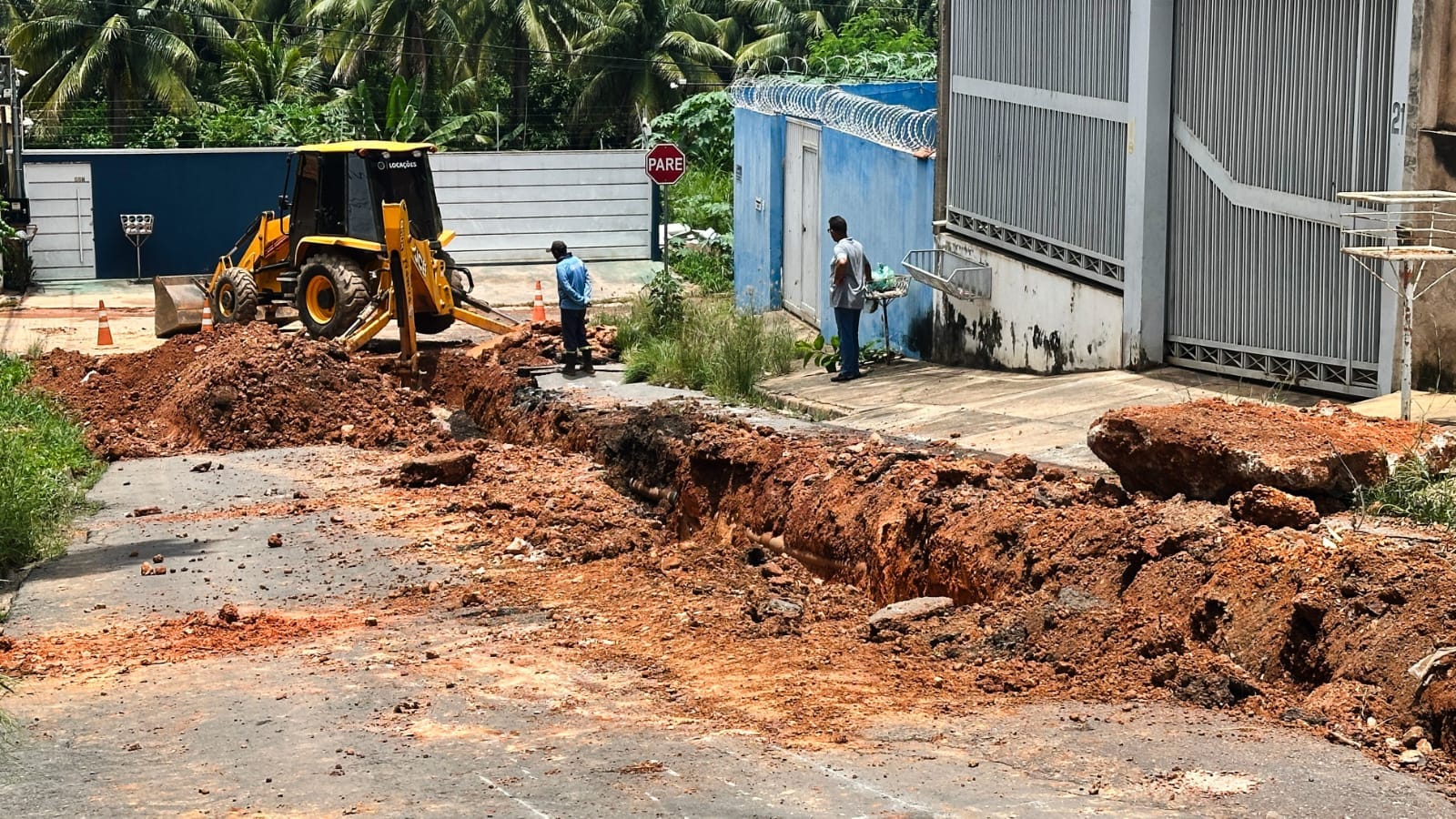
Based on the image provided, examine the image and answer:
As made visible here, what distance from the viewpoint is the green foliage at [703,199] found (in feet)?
110

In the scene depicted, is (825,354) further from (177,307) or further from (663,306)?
(177,307)

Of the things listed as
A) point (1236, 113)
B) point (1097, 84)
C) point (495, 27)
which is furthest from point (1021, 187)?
point (495, 27)

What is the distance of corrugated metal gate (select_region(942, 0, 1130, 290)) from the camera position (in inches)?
610

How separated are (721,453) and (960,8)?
8207 millimetres

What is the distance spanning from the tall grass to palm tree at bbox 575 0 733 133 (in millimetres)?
25503

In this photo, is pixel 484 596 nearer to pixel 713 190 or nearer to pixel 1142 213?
pixel 1142 213

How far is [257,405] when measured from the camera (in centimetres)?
1717

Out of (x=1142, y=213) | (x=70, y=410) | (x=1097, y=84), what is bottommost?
(x=70, y=410)

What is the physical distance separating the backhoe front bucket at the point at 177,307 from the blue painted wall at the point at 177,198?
7653 millimetres

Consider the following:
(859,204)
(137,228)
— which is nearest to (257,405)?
(859,204)

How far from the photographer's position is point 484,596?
10711mm

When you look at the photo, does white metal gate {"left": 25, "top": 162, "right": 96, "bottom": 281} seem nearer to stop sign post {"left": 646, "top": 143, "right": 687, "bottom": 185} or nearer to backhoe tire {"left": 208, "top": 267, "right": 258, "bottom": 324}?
backhoe tire {"left": 208, "top": 267, "right": 258, "bottom": 324}

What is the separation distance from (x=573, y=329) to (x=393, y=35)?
26.3m

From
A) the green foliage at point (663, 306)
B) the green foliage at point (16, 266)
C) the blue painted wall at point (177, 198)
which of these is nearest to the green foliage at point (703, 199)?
the blue painted wall at point (177, 198)
